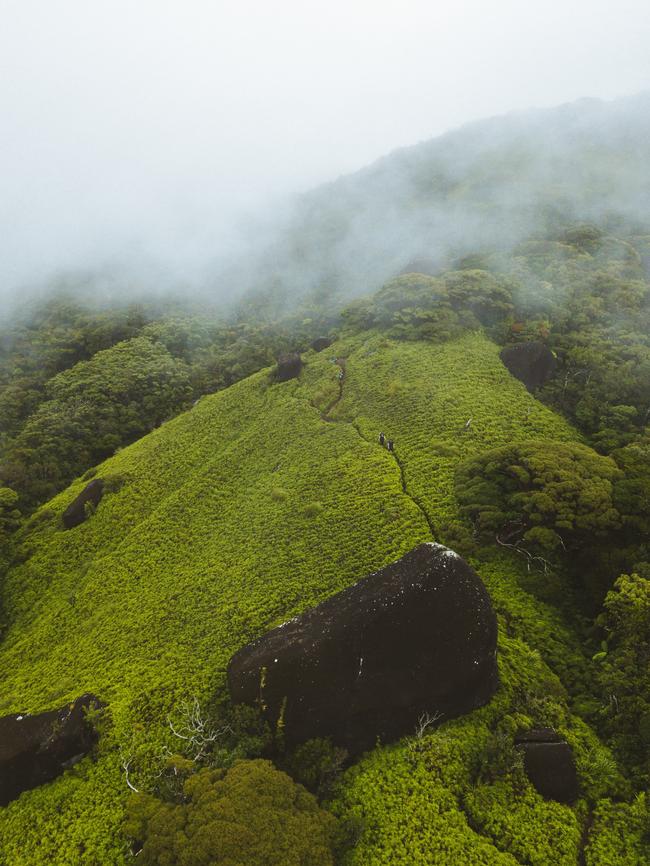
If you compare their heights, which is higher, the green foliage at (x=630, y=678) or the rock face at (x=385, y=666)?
the rock face at (x=385, y=666)

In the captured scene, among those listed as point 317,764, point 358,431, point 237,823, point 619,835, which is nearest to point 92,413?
point 358,431

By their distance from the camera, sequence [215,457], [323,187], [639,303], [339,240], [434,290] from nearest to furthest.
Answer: [215,457] < [639,303] < [434,290] < [339,240] < [323,187]

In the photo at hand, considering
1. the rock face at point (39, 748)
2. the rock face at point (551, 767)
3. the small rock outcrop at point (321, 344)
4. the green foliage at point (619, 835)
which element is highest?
the rock face at point (39, 748)

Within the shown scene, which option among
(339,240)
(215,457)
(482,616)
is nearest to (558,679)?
(482,616)

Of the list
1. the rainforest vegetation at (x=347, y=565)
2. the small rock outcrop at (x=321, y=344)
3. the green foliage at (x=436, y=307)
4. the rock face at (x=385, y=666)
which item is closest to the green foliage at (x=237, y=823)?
the rainforest vegetation at (x=347, y=565)

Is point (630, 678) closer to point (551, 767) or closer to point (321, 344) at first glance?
point (551, 767)

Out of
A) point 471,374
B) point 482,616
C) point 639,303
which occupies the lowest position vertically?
point 639,303

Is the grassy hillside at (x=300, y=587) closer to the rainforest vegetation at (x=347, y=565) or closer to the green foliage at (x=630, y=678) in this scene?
the rainforest vegetation at (x=347, y=565)

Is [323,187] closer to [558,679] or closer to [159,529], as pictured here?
[159,529]
